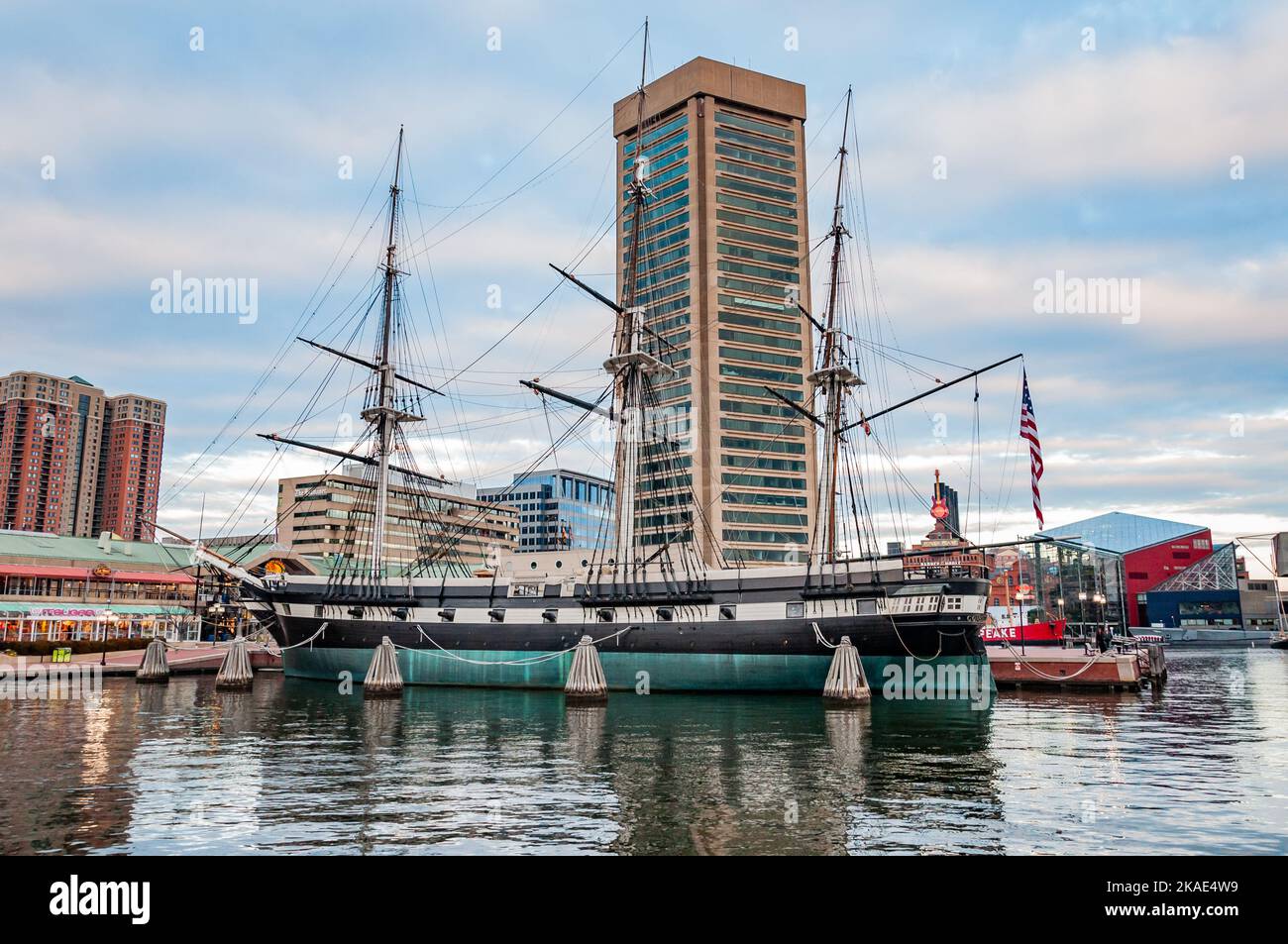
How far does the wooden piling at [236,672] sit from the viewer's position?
148ft

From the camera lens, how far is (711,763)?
71.3 ft

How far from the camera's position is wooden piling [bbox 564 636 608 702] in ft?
122

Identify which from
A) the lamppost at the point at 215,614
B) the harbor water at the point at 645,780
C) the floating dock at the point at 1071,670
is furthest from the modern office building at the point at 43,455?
the floating dock at the point at 1071,670

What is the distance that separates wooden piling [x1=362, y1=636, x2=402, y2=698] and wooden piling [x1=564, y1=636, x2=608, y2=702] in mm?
9866

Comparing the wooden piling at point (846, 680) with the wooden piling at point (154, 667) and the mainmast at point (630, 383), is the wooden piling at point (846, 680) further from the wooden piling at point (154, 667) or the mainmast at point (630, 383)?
the wooden piling at point (154, 667)

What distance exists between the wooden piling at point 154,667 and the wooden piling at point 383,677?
717 inches

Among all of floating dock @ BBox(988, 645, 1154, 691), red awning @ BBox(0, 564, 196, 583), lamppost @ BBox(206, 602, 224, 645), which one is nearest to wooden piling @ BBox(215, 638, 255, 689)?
lamppost @ BBox(206, 602, 224, 645)

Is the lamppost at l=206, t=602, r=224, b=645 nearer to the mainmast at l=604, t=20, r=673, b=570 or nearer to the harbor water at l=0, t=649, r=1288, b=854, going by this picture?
the harbor water at l=0, t=649, r=1288, b=854

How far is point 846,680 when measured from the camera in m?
35.3

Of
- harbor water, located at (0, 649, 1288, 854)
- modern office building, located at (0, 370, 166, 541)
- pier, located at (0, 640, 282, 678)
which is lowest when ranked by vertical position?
pier, located at (0, 640, 282, 678)

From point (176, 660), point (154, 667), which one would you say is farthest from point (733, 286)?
point (154, 667)

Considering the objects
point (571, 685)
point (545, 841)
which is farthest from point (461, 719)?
point (545, 841)
